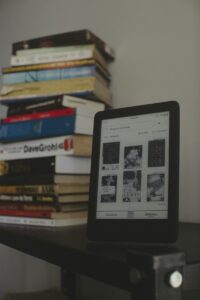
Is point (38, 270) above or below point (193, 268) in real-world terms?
below

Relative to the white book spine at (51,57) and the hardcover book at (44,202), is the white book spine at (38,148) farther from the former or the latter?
the white book spine at (51,57)

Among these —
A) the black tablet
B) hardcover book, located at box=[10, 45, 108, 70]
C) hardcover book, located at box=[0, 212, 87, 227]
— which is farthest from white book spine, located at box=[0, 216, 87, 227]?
hardcover book, located at box=[10, 45, 108, 70]

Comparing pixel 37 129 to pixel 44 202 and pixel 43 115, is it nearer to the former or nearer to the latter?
pixel 43 115

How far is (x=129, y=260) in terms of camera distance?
1.37 ft

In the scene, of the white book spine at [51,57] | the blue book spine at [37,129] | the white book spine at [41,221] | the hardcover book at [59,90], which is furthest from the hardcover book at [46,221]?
the white book spine at [51,57]

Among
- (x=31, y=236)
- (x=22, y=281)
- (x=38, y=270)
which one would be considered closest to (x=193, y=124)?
(x=31, y=236)

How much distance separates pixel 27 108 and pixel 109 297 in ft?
1.91

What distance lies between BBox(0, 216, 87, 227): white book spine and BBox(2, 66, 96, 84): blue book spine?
1.27 feet

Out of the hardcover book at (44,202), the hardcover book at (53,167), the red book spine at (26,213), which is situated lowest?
the red book spine at (26,213)

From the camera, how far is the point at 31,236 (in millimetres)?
671

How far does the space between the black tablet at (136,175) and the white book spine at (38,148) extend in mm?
210

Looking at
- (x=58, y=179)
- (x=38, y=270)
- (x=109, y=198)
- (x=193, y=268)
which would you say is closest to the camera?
(x=193, y=268)

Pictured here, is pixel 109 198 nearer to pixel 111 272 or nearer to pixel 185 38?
pixel 111 272

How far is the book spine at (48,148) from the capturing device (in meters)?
0.88
